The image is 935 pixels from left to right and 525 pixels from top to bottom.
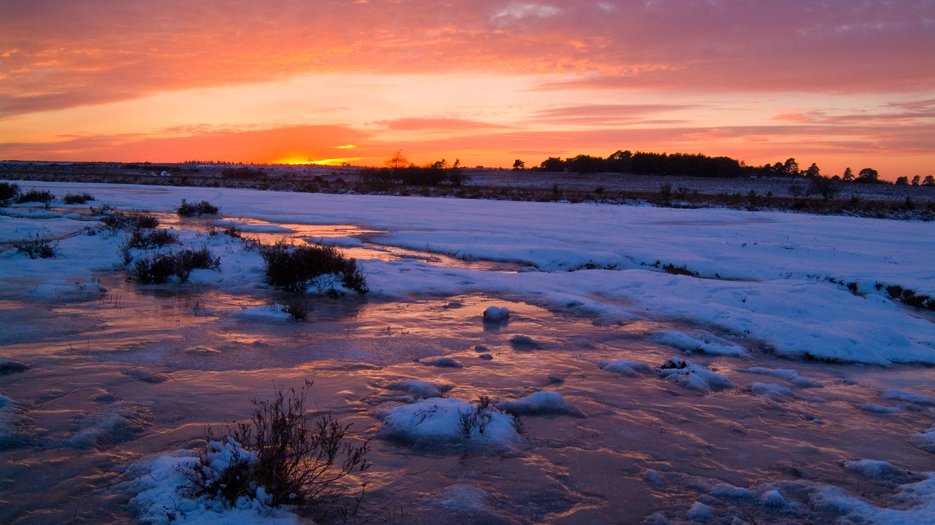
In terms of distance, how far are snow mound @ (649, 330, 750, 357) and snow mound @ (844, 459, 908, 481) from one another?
3.01 metres

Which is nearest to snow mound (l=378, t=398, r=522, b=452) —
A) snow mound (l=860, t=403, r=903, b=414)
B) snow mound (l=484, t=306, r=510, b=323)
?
snow mound (l=484, t=306, r=510, b=323)

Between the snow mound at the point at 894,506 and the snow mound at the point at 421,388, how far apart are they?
9.79 feet

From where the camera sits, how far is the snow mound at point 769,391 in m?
6.17

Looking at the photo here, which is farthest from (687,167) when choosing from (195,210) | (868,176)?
(195,210)

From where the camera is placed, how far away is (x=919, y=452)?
497 cm

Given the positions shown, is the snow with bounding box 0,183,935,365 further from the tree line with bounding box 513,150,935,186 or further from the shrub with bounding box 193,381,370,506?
the tree line with bounding box 513,150,935,186

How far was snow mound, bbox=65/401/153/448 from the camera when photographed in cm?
433

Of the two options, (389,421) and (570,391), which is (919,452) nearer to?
(570,391)

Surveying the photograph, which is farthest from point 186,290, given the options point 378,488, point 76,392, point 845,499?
point 845,499

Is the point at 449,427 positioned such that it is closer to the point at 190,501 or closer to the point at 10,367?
the point at 190,501

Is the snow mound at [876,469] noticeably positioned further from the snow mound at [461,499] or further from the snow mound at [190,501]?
the snow mound at [190,501]

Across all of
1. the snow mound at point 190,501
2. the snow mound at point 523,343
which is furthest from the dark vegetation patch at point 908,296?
the snow mound at point 190,501

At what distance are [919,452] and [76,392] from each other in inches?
265

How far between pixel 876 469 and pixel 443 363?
380 centimetres
